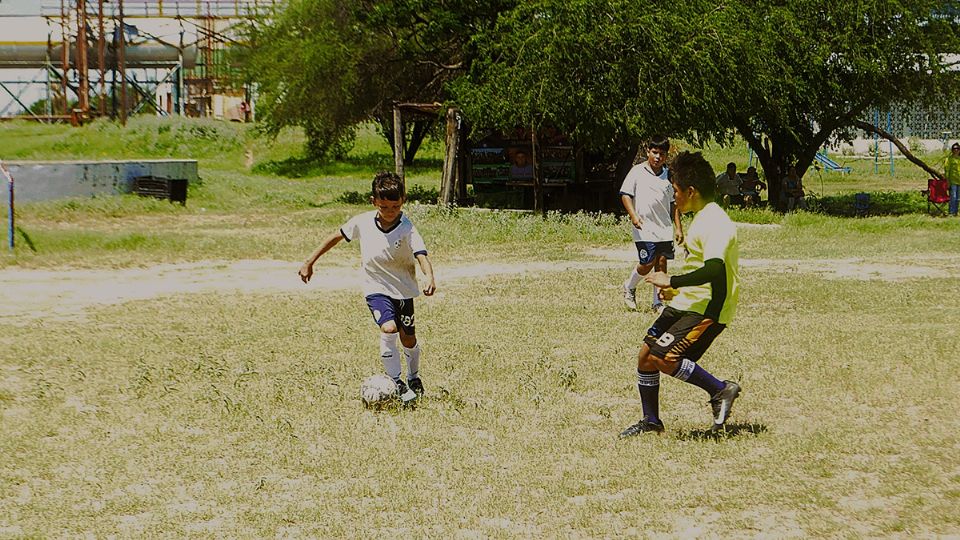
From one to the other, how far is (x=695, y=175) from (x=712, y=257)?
0.53 meters

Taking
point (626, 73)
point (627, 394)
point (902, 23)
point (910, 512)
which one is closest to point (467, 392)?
point (627, 394)

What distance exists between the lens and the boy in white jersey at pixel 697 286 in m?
7.11

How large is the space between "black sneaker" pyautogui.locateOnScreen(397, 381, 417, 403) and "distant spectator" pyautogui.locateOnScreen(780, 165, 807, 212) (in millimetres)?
21327

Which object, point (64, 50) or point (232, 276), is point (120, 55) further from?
point (232, 276)

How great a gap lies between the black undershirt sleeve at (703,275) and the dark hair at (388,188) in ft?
7.19

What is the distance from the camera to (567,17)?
2428cm

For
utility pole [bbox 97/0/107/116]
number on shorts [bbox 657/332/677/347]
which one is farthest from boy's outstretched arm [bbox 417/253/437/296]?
utility pole [bbox 97/0/107/116]

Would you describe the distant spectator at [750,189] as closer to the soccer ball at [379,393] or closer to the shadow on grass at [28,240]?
the shadow on grass at [28,240]

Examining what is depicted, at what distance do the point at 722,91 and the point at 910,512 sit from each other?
19425 mm

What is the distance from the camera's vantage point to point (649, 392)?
7.61 m

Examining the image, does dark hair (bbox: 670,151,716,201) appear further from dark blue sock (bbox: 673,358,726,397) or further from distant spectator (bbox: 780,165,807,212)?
distant spectator (bbox: 780,165,807,212)

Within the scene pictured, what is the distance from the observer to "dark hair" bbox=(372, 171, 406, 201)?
8.27m

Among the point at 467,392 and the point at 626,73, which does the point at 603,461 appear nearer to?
the point at 467,392

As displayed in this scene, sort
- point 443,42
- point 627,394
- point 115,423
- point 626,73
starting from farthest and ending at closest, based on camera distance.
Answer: point 443,42 < point 626,73 < point 627,394 < point 115,423
